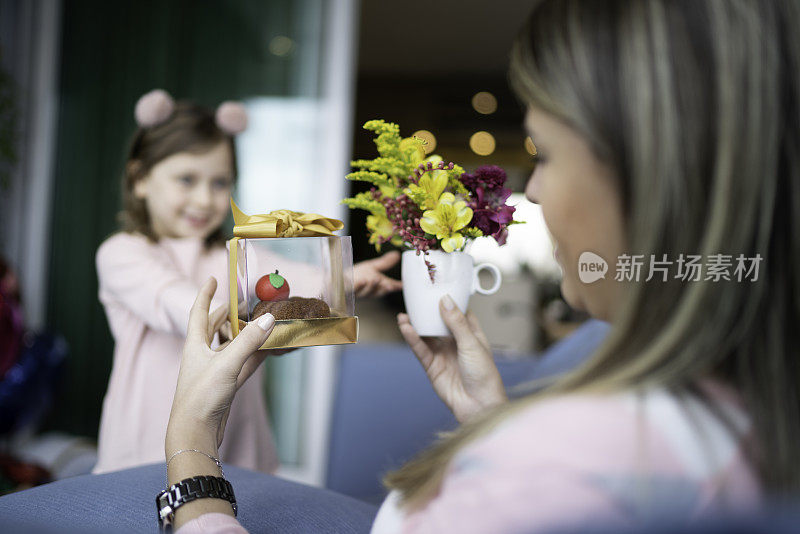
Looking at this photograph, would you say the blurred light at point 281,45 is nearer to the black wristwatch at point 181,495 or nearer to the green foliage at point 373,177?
the green foliage at point 373,177

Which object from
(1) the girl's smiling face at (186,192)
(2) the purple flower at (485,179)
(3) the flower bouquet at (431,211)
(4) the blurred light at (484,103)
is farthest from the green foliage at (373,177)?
(4) the blurred light at (484,103)

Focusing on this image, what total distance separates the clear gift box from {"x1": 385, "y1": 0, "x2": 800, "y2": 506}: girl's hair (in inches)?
13.8

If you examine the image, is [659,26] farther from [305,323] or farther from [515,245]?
[515,245]

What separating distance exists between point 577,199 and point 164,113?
1.15 meters

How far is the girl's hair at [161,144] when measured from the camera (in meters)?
1.49

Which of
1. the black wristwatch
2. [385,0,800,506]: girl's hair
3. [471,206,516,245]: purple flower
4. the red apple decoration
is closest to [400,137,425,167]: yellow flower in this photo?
[471,206,516,245]: purple flower

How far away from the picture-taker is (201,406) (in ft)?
2.35

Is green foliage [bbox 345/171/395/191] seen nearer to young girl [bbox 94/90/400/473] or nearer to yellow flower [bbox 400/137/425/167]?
yellow flower [bbox 400/137/425/167]

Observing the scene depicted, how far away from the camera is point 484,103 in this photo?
23.6 feet

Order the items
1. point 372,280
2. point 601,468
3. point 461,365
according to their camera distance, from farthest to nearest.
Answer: point 372,280 → point 461,365 → point 601,468

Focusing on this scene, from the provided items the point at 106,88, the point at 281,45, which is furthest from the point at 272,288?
the point at 106,88

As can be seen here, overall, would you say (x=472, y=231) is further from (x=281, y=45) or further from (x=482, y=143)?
(x=482, y=143)

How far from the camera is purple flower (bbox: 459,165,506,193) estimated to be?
37.2 inches

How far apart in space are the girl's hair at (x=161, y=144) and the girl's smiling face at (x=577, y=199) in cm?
105
